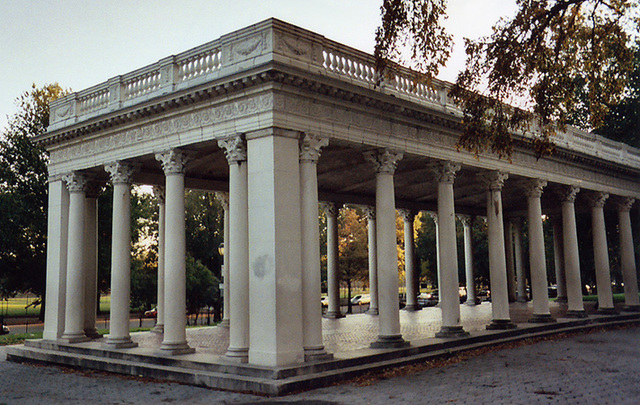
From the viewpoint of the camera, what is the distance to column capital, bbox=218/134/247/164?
16875mm

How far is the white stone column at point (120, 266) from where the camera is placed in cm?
2014

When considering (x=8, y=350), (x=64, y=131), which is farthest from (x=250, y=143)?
(x=8, y=350)

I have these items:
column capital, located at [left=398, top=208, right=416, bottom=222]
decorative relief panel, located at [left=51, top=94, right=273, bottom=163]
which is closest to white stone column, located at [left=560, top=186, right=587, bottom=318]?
column capital, located at [left=398, top=208, right=416, bottom=222]

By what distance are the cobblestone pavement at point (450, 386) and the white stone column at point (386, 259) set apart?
81.5 inches

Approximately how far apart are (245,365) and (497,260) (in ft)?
41.1

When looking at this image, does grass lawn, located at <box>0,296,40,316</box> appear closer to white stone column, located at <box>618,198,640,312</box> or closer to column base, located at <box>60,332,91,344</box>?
column base, located at <box>60,332,91,344</box>

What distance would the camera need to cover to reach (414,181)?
29781 millimetres

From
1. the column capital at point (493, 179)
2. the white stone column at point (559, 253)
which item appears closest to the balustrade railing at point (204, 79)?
the column capital at point (493, 179)

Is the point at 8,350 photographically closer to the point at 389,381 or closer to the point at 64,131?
the point at 64,131

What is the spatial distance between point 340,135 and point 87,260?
41.8ft

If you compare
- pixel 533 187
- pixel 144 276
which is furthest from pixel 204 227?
pixel 533 187

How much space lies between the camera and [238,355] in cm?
1611

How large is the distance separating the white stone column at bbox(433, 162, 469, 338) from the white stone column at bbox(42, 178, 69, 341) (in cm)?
1480

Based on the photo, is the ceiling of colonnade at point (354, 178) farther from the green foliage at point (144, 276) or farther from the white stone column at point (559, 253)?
the green foliage at point (144, 276)
